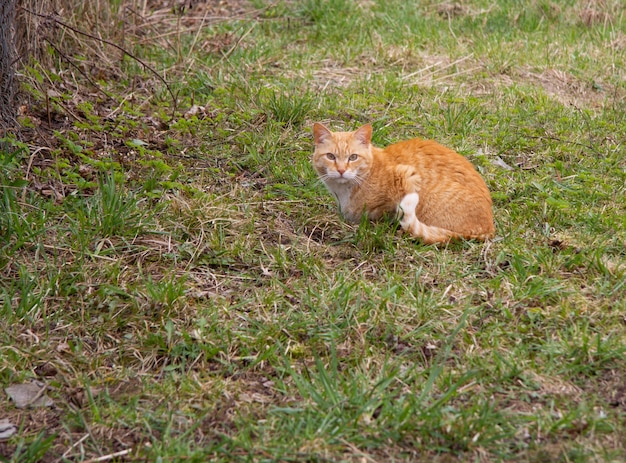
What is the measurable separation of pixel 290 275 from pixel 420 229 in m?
0.81

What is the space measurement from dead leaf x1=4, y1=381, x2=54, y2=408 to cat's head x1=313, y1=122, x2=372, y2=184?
84.2 inches

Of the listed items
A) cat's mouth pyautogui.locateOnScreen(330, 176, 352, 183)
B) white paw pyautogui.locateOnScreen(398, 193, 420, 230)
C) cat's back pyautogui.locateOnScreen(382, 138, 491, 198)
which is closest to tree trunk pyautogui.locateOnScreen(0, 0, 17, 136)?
cat's mouth pyautogui.locateOnScreen(330, 176, 352, 183)

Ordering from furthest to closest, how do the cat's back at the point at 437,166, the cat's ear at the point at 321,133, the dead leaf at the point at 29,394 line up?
1. the cat's ear at the point at 321,133
2. the cat's back at the point at 437,166
3. the dead leaf at the point at 29,394

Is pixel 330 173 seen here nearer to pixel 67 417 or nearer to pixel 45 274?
pixel 45 274

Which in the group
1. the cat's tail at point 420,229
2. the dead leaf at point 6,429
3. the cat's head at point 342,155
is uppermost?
the cat's head at point 342,155

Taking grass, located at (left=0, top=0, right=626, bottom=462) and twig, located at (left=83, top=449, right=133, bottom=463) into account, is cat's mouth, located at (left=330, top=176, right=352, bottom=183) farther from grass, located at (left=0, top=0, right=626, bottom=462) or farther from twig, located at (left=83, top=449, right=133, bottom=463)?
twig, located at (left=83, top=449, right=133, bottom=463)

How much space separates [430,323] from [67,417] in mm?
1685

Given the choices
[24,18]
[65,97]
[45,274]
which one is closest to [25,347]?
[45,274]

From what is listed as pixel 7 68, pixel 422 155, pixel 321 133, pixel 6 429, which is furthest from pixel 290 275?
pixel 7 68

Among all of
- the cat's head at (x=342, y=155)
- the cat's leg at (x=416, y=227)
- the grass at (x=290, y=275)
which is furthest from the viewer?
the cat's head at (x=342, y=155)

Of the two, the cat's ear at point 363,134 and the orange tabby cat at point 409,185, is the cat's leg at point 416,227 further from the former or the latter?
the cat's ear at point 363,134

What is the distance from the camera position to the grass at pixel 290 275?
309 cm

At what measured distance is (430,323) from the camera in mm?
3699

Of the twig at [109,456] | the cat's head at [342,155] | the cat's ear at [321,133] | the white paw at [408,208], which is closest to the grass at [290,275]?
the twig at [109,456]
